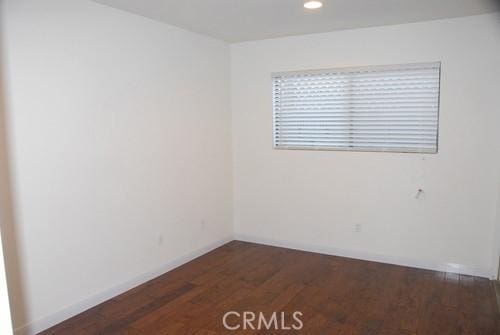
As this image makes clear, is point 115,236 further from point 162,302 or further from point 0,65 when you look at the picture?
point 0,65

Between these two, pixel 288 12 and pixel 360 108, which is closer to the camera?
pixel 288 12

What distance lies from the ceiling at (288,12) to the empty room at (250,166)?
0.03 m

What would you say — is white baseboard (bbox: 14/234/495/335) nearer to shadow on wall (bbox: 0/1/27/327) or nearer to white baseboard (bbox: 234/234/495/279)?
white baseboard (bbox: 234/234/495/279)

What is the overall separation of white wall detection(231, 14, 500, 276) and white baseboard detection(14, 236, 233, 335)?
1.15m

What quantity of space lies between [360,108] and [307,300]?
2.07 meters

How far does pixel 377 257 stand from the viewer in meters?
4.09

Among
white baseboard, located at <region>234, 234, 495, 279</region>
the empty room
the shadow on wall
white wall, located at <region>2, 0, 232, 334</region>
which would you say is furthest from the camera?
white baseboard, located at <region>234, 234, 495, 279</region>

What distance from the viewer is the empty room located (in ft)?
9.01

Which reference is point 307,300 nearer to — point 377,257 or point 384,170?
point 377,257

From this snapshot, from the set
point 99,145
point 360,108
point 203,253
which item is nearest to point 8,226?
point 99,145

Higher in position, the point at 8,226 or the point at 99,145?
the point at 99,145

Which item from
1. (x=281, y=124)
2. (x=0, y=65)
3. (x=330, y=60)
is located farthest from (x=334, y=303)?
(x=0, y=65)

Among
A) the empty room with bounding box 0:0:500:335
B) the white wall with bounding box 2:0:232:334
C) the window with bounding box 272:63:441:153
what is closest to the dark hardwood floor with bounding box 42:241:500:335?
the empty room with bounding box 0:0:500:335

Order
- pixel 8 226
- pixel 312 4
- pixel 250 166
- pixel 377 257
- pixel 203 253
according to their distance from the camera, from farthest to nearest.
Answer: pixel 250 166 < pixel 203 253 < pixel 377 257 < pixel 312 4 < pixel 8 226
